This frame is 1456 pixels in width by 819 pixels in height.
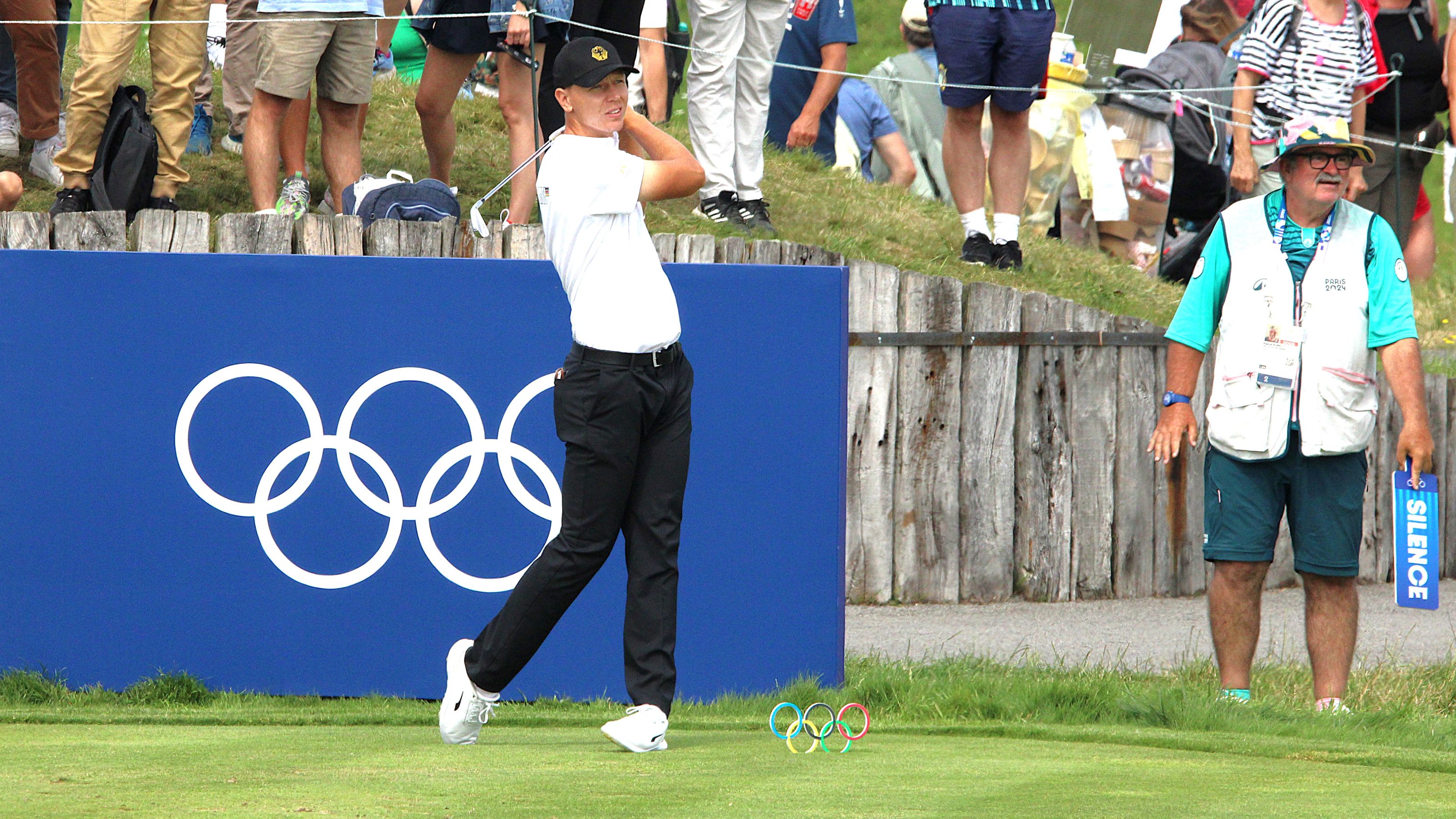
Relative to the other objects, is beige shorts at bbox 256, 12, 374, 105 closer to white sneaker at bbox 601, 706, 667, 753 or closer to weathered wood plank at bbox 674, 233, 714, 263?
weathered wood plank at bbox 674, 233, 714, 263

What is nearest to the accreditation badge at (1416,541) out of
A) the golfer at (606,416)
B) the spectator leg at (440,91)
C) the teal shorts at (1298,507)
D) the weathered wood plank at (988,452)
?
the teal shorts at (1298,507)

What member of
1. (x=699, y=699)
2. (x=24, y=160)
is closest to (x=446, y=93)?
(x=24, y=160)

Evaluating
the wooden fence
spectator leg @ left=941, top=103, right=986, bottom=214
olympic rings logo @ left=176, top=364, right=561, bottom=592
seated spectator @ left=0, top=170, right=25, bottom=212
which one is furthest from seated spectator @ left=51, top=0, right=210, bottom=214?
spectator leg @ left=941, top=103, right=986, bottom=214

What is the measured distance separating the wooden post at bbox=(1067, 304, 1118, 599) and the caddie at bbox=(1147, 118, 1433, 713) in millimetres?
2243

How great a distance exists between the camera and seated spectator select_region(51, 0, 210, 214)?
25.5 feet

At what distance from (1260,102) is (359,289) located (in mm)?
5781

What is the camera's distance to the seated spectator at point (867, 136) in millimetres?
12211

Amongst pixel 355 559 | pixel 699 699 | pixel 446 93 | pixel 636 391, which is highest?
pixel 446 93

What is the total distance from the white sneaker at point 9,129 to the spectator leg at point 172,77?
137 cm

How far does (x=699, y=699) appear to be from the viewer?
A: 5.75 m

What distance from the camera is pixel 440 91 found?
860 centimetres


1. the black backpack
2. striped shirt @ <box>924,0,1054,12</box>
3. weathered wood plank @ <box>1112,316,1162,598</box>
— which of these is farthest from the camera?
striped shirt @ <box>924,0,1054,12</box>

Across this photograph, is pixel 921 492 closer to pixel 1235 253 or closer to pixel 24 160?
pixel 1235 253

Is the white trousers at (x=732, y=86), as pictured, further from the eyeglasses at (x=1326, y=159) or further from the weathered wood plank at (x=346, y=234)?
the eyeglasses at (x=1326, y=159)
